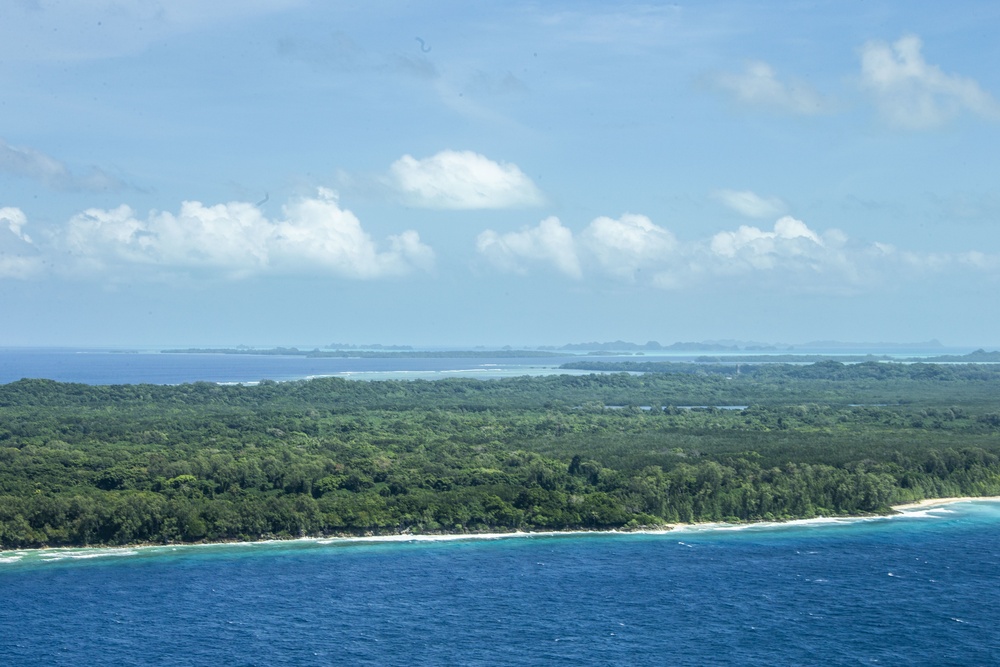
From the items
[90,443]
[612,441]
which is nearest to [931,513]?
[612,441]

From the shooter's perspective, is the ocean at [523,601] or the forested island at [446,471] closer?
the ocean at [523,601]

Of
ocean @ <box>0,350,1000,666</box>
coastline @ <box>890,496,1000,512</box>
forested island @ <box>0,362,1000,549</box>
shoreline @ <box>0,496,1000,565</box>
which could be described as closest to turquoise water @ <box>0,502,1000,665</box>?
ocean @ <box>0,350,1000,666</box>

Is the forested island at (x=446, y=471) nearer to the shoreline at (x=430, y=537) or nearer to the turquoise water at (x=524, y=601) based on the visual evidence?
the shoreline at (x=430, y=537)

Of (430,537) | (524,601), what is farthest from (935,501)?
(524,601)

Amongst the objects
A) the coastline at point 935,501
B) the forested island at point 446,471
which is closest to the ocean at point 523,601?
the forested island at point 446,471

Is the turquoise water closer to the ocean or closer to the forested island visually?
the ocean

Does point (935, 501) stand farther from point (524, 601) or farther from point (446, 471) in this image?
point (524, 601)
